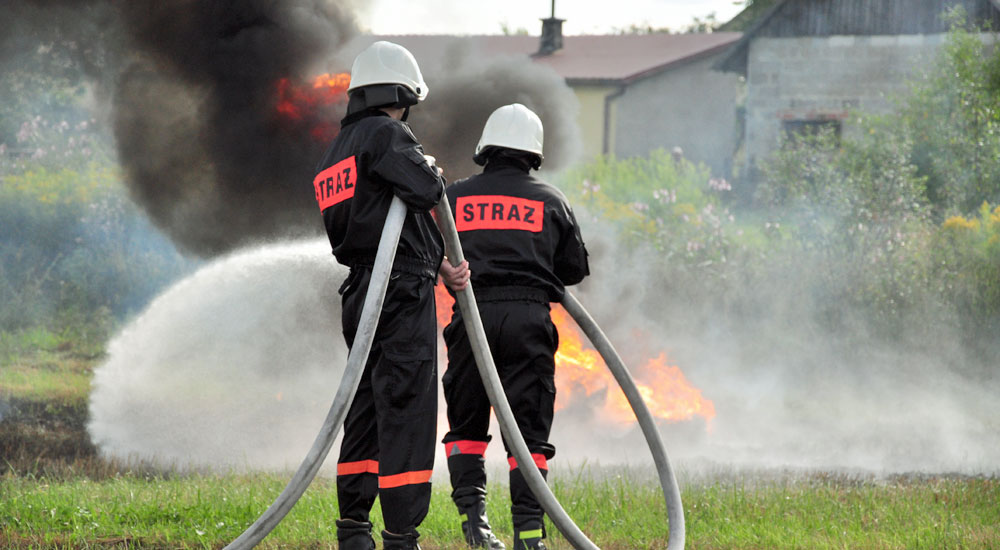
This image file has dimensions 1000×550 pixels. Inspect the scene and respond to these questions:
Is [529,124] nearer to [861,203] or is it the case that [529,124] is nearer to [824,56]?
[861,203]

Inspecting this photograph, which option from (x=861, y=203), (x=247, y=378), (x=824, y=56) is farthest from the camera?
(x=824, y=56)

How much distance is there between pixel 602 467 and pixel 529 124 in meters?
3.24

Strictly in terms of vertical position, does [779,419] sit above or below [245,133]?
below

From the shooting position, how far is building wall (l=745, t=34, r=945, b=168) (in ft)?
67.2

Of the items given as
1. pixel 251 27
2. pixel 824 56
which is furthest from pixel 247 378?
pixel 824 56

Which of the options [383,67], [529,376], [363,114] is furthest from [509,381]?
[383,67]

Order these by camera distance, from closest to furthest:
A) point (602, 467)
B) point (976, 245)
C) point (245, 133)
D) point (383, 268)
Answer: point (383, 268), point (602, 467), point (245, 133), point (976, 245)

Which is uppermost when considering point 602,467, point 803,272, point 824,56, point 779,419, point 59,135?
point 824,56

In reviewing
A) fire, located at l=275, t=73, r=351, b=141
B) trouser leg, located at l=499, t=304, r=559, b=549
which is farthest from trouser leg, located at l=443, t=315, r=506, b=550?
fire, located at l=275, t=73, r=351, b=141

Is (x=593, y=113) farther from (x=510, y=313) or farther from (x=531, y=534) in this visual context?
(x=531, y=534)

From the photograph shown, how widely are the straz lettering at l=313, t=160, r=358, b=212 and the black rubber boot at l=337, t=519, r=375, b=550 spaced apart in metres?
1.37

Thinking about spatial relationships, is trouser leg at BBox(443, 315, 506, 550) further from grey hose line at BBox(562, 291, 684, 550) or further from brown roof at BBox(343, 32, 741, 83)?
brown roof at BBox(343, 32, 741, 83)

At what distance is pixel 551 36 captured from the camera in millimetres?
25406

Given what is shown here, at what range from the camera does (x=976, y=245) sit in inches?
483
